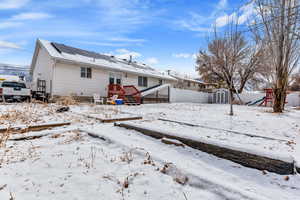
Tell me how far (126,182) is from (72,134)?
2085mm

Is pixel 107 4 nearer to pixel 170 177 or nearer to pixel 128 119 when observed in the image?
pixel 128 119

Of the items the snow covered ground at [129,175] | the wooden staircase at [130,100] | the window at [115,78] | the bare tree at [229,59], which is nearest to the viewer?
the snow covered ground at [129,175]

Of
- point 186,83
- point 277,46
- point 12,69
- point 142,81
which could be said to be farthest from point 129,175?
point 12,69

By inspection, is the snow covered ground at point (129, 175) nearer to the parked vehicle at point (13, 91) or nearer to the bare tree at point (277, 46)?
the bare tree at point (277, 46)

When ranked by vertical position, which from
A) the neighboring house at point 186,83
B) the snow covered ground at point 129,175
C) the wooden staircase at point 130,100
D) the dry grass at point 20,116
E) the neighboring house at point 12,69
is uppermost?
the neighboring house at point 12,69

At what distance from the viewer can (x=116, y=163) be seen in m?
1.95

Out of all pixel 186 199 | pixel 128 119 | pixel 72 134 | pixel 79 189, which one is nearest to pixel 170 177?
pixel 186 199

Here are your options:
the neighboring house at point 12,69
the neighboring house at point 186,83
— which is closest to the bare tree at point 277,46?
the neighboring house at point 186,83

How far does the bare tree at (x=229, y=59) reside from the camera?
7129 millimetres

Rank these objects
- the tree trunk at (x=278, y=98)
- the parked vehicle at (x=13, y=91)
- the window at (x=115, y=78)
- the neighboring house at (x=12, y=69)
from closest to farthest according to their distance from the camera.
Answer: the tree trunk at (x=278, y=98), the parked vehicle at (x=13, y=91), the window at (x=115, y=78), the neighboring house at (x=12, y=69)

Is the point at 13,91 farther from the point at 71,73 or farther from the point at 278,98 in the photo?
the point at 278,98

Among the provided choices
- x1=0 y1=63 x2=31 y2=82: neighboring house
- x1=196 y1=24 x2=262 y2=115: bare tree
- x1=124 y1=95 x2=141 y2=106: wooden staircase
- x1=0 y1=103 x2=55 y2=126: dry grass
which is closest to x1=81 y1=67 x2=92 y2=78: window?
x1=124 y1=95 x2=141 y2=106: wooden staircase

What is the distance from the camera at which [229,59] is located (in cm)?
679

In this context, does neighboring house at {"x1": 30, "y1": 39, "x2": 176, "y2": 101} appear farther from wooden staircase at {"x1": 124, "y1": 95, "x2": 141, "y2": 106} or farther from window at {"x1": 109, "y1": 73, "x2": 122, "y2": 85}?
wooden staircase at {"x1": 124, "y1": 95, "x2": 141, "y2": 106}
